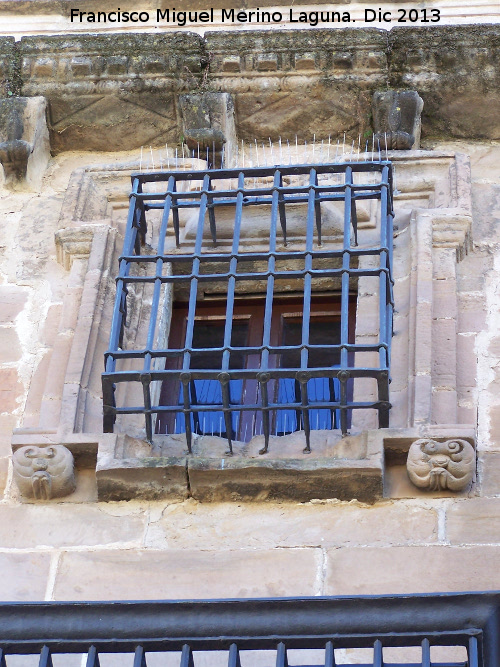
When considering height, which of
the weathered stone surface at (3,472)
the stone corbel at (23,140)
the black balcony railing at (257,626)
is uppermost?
the stone corbel at (23,140)

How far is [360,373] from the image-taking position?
5.33 m

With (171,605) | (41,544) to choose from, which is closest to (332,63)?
(41,544)

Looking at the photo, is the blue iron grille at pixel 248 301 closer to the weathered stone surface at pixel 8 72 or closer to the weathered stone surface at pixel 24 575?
the weathered stone surface at pixel 24 575

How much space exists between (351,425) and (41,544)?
1019mm

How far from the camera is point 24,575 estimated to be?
17.0 feet

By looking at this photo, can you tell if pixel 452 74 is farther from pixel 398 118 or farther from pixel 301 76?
pixel 301 76

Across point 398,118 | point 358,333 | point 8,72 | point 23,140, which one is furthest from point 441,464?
point 8,72

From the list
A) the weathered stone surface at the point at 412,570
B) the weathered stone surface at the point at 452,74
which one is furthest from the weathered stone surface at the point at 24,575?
the weathered stone surface at the point at 452,74

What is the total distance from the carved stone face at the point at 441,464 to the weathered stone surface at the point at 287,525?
86 mm

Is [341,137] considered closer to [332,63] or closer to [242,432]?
[332,63]

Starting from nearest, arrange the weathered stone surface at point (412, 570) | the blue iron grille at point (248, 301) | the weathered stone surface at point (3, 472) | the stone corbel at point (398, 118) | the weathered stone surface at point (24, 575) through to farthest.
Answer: the weathered stone surface at point (412, 570), the weathered stone surface at point (24, 575), the blue iron grille at point (248, 301), the weathered stone surface at point (3, 472), the stone corbel at point (398, 118)

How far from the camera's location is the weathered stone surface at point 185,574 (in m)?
5.10

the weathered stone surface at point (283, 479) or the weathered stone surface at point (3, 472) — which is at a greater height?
the weathered stone surface at point (3, 472)

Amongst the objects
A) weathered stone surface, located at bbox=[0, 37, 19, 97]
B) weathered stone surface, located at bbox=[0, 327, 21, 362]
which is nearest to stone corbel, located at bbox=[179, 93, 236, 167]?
Result: weathered stone surface, located at bbox=[0, 37, 19, 97]
